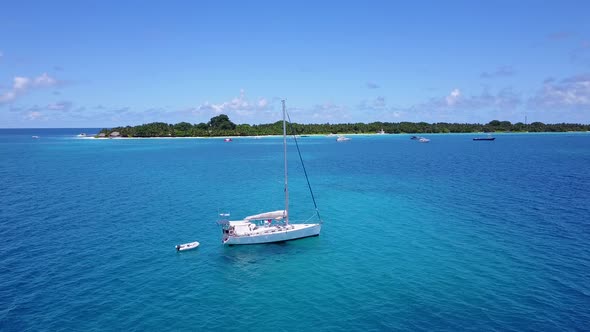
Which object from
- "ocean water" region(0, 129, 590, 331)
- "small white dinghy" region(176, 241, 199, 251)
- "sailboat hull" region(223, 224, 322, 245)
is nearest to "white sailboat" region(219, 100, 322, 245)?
"sailboat hull" region(223, 224, 322, 245)

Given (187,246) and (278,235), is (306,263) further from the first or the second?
(187,246)

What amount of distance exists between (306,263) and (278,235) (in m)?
6.81

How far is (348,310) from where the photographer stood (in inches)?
1196

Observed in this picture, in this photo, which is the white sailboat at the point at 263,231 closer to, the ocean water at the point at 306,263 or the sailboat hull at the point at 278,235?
the sailboat hull at the point at 278,235

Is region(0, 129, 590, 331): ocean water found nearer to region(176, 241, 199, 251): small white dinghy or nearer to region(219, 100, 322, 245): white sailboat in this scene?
region(176, 241, 199, 251): small white dinghy

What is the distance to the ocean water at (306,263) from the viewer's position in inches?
1150

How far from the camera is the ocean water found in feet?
95.9

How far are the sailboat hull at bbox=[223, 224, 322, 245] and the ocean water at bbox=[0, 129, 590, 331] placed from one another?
3.18 ft

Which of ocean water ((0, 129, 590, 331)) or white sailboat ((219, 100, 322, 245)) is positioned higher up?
white sailboat ((219, 100, 322, 245))

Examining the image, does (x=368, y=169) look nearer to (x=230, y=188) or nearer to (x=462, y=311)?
(x=230, y=188)

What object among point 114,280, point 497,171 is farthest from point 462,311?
point 497,171

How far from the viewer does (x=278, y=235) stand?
46281 mm

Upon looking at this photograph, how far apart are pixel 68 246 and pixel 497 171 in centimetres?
10994

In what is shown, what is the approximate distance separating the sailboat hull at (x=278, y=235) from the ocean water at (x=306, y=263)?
97 cm
